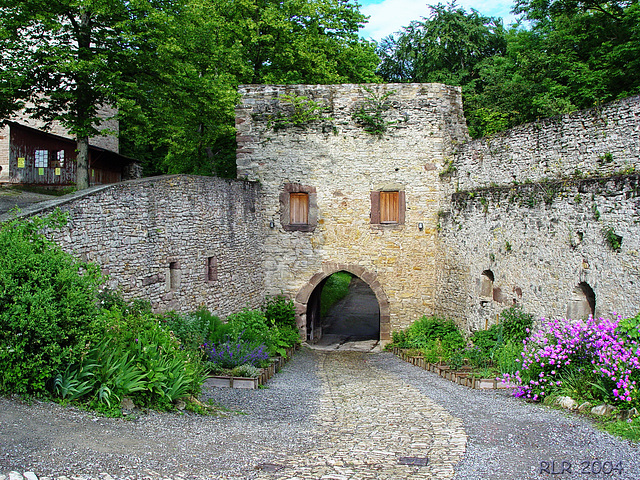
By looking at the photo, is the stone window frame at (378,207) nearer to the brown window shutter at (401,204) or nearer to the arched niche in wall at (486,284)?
the brown window shutter at (401,204)

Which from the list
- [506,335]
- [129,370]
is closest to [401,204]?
[506,335]

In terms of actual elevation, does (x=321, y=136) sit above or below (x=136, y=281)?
above

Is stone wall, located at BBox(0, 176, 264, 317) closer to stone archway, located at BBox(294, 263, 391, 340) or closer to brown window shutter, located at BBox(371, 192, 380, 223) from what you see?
stone archway, located at BBox(294, 263, 391, 340)

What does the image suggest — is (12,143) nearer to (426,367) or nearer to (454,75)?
A: (426,367)

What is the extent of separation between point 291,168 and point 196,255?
12.9 ft

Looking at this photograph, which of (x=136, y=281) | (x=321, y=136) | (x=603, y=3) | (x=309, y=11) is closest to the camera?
(x=136, y=281)

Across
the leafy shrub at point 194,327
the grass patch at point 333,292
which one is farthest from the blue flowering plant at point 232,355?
the grass patch at point 333,292

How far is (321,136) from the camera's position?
13828 mm

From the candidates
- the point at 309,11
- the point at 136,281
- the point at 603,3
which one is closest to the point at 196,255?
the point at 136,281

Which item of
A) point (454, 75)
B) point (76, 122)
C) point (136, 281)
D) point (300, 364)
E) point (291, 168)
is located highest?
point (454, 75)

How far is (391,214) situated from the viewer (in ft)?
45.2

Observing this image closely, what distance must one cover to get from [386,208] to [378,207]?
0.65 ft

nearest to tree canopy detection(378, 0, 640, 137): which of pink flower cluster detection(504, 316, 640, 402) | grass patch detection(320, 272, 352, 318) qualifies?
grass patch detection(320, 272, 352, 318)

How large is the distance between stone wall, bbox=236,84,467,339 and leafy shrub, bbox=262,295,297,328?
246 mm
